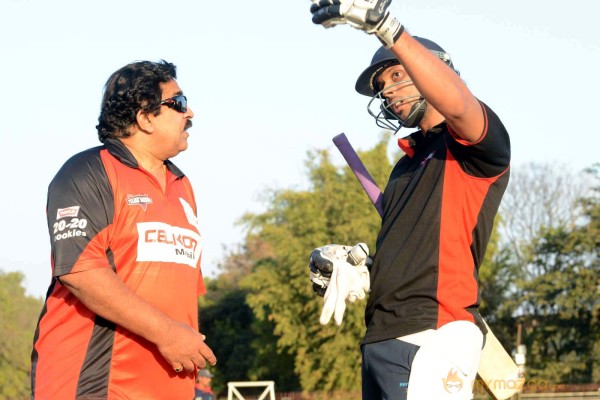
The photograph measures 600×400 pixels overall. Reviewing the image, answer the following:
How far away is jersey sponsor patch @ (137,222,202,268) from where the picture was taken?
4.89m

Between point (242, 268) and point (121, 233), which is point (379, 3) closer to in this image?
point (121, 233)

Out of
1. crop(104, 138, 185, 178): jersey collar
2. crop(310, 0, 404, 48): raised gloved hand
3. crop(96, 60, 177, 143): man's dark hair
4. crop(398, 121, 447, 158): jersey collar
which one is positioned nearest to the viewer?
crop(310, 0, 404, 48): raised gloved hand

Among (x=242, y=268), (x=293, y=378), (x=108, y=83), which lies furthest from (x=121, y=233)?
(x=242, y=268)

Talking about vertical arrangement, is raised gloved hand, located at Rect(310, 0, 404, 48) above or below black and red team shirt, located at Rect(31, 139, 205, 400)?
above

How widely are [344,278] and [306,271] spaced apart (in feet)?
142

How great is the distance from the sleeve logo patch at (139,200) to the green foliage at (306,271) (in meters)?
40.6

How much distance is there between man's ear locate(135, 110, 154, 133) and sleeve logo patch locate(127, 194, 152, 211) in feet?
1.48

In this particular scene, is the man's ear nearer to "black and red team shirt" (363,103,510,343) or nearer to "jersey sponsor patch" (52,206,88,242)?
"jersey sponsor patch" (52,206,88,242)

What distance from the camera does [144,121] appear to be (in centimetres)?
525

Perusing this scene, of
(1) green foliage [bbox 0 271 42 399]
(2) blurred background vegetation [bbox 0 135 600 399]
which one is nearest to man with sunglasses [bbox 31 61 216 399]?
(2) blurred background vegetation [bbox 0 135 600 399]

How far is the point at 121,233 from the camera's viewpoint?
483cm

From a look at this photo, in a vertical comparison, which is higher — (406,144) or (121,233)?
(406,144)

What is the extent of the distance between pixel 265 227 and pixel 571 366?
62.0 feet

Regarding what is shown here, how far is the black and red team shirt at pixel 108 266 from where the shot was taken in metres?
4.67
